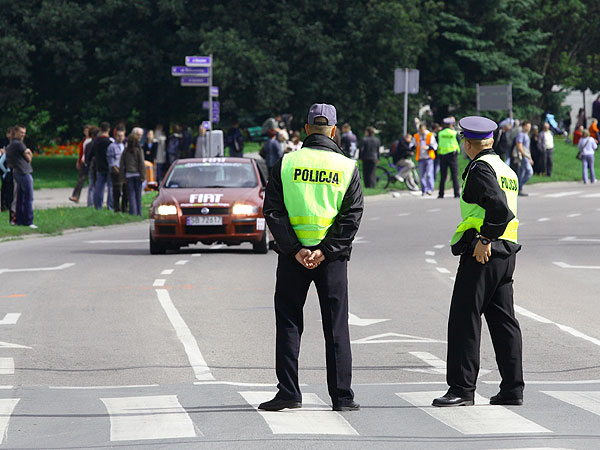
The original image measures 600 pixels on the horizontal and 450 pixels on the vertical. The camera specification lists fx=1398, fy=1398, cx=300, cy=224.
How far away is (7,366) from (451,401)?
363cm

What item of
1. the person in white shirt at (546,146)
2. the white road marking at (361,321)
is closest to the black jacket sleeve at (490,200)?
the white road marking at (361,321)

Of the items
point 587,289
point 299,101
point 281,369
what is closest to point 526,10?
point 299,101

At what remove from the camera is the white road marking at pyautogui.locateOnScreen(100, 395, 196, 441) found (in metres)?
7.05

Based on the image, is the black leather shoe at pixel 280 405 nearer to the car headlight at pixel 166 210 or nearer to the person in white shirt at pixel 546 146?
the car headlight at pixel 166 210

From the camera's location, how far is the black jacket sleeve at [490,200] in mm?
7926

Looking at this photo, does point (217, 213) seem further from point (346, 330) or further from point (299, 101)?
point (299, 101)

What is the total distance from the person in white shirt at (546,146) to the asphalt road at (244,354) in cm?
2368

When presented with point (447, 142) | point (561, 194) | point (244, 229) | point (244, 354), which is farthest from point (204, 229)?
point (561, 194)

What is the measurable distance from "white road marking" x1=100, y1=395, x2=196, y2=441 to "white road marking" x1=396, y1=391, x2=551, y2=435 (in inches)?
54.1

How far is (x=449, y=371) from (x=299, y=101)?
3967 cm

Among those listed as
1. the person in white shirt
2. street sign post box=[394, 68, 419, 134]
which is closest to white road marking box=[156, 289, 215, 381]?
street sign post box=[394, 68, 419, 134]

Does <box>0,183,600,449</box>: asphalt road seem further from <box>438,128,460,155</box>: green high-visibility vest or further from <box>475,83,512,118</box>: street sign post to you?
<box>475,83,512,118</box>: street sign post

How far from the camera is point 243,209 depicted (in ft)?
66.3

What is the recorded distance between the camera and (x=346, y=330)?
7.93m
